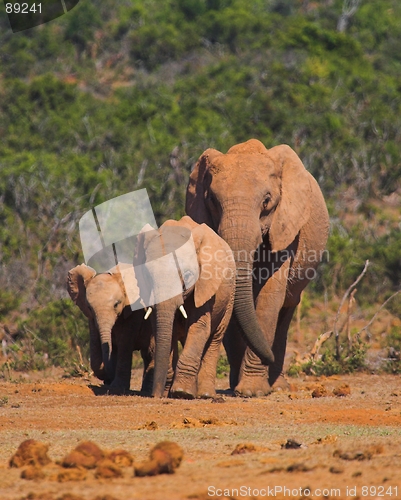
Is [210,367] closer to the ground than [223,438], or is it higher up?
closer to the ground

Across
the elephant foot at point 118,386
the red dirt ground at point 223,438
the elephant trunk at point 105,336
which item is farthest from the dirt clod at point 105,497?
the elephant foot at point 118,386

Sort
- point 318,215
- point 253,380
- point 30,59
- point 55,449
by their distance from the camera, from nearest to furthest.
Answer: point 55,449 < point 253,380 < point 318,215 < point 30,59

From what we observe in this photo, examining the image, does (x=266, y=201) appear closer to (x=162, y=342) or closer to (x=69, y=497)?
(x=162, y=342)

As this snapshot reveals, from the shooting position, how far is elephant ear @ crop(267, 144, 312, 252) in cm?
1238

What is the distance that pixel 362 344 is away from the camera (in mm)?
15172

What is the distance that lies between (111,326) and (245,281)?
1.49 meters

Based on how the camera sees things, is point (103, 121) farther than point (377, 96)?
No

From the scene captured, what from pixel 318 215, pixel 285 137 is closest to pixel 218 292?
pixel 318 215

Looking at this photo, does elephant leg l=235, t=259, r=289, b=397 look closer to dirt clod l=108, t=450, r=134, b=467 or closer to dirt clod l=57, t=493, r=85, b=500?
dirt clod l=108, t=450, r=134, b=467

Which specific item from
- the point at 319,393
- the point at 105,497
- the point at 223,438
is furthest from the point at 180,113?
the point at 105,497

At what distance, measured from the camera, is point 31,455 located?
657 centimetres

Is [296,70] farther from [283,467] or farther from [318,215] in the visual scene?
[283,467]

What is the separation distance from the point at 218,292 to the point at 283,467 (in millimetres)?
4837

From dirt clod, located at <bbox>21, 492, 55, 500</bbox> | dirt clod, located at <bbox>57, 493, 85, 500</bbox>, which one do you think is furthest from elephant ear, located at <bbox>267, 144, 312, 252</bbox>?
dirt clod, located at <bbox>57, 493, 85, 500</bbox>
